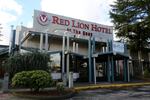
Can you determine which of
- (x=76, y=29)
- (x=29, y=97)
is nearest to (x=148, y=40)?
(x=76, y=29)

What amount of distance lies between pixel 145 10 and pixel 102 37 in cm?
858

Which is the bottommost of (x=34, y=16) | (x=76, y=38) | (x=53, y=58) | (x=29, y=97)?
(x=29, y=97)

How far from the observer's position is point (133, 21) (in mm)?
31922

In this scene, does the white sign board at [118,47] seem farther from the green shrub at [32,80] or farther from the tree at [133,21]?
the green shrub at [32,80]

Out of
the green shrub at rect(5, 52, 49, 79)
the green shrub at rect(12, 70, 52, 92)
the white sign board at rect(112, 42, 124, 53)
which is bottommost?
the green shrub at rect(12, 70, 52, 92)

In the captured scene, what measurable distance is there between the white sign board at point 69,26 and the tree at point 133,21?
2.88m

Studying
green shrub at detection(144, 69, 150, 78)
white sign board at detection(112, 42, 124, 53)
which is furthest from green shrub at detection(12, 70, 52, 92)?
green shrub at detection(144, 69, 150, 78)

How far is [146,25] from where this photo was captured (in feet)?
→ 99.5

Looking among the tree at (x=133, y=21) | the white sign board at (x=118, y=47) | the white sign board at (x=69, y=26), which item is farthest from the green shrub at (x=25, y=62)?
the tree at (x=133, y=21)

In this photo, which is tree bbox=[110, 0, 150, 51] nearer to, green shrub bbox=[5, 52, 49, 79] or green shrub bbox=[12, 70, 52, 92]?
green shrub bbox=[5, 52, 49, 79]

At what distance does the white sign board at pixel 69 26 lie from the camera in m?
23.4

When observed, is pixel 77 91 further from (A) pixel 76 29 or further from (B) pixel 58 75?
(A) pixel 76 29

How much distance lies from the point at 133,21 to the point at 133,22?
205 mm

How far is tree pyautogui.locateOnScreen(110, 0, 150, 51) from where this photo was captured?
30.8 meters
